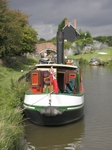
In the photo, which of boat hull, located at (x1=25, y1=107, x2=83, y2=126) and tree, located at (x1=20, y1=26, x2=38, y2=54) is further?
tree, located at (x1=20, y1=26, x2=38, y2=54)

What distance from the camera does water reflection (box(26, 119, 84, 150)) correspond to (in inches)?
408

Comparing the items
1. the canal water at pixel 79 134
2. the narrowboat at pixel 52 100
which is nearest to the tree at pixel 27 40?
the canal water at pixel 79 134

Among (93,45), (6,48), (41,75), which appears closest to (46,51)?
(93,45)

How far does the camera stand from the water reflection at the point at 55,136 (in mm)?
10363

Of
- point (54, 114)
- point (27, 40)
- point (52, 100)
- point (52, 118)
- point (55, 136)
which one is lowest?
point (55, 136)

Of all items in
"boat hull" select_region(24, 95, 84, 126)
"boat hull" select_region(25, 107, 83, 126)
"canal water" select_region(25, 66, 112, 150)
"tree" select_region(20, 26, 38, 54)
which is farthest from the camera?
"tree" select_region(20, 26, 38, 54)

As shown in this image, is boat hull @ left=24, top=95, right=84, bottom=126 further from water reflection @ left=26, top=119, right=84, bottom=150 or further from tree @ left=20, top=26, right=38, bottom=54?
tree @ left=20, top=26, right=38, bottom=54

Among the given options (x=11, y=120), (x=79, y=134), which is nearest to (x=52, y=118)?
(x=79, y=134)

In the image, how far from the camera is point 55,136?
11375mm

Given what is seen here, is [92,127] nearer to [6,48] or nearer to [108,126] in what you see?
[108,126]

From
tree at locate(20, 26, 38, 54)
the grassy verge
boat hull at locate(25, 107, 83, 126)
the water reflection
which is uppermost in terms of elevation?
tree at locate(20, 26, 38, 54)

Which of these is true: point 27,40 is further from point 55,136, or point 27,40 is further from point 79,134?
point 55,136

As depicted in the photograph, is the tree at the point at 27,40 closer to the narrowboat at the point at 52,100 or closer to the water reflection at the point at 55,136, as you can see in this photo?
the narrowboat at the point at 52,100

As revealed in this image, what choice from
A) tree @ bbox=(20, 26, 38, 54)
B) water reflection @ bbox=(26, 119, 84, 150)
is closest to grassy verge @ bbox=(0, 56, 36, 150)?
water reflection @ bbox=(26, 119, 84, 150)
